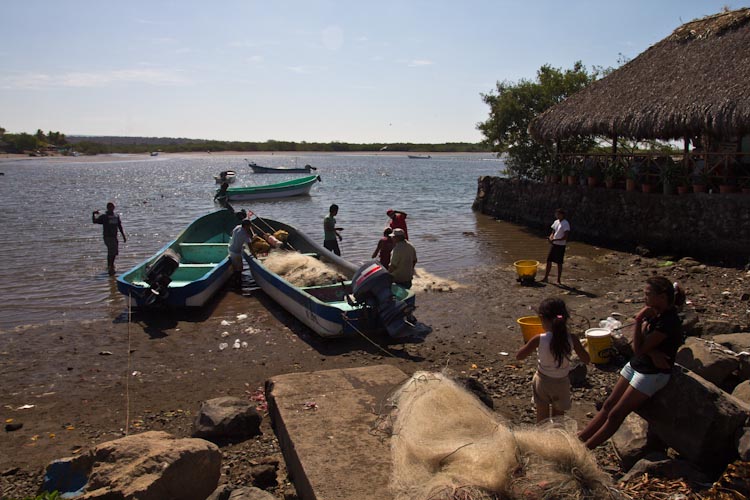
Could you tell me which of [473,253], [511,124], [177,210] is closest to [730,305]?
[473,253]

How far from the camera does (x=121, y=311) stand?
11.4 meters

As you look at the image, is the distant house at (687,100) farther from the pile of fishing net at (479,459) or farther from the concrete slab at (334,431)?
the pile of fishing net at (479,459)

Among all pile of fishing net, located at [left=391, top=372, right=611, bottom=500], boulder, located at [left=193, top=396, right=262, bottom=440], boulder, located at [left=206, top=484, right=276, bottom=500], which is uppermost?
pile of fishing net, located at [left=391, top=372, right=611, bottom=500]

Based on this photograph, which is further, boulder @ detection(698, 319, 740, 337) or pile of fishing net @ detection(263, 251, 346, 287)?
pile of fishing net @ detection(263, 251, 346, 287)

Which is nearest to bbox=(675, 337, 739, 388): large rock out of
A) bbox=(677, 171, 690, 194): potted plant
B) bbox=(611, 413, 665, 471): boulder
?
bbox=(611, 413, 665, 471): boulder

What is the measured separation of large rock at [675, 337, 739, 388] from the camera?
579 cm

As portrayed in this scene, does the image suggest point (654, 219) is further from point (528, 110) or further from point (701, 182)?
point (528, 110)

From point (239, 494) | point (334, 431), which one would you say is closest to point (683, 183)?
point (334, 431)

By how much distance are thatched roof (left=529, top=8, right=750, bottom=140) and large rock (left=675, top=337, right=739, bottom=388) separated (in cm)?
935

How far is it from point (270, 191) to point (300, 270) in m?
24.5

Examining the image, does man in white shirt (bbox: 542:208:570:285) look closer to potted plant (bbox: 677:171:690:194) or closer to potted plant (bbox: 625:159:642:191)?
potted plant (bbox: 677:171:690:194)

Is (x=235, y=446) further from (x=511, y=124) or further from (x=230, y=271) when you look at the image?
(x=511, y=124)

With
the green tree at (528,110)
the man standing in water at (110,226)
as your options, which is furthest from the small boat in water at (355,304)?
the green tree at (528,110)

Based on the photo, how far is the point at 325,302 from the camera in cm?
1005
